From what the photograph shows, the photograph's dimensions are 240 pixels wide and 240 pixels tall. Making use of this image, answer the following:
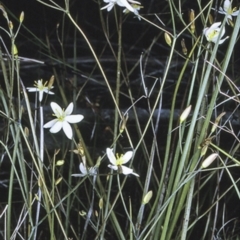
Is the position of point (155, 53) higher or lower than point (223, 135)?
higher

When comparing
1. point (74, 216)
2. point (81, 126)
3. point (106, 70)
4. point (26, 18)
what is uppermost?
point (26, 18)

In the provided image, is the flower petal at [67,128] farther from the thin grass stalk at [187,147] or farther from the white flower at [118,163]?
the thin grass stalk at [187,147]

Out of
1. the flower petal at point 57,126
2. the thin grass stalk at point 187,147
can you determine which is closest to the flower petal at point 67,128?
the flower petal at point 57,126

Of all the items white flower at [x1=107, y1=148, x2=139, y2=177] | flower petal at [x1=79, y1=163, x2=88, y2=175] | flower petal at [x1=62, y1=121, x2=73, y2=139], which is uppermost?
flower petal at [x1=62, y1=121, x2=73, y2=139]

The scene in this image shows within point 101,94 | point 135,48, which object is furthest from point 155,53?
point 101,94

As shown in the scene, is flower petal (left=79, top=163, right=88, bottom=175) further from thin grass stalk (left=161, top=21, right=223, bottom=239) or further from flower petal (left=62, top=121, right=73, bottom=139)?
thin grass stalk (left=161, top=21, right=223, bottom=239)

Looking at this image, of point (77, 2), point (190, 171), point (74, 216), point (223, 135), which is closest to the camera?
point (190, 171)

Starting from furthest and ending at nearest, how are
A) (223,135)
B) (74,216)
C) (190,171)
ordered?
1. (223,135)
2. (74,216)
3. (190,171)

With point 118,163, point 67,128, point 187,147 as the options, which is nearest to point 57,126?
point 67,128

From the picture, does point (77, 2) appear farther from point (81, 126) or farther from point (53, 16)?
point (81, 126)

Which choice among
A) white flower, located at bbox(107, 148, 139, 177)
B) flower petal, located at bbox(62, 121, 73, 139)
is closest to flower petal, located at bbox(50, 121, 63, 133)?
flower petal, located at bbox(62, 121, 73, 139)

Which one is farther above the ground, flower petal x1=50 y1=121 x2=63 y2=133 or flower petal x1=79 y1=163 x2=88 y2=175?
flower petal x1=50 y1=121 x2=63 y2=133
